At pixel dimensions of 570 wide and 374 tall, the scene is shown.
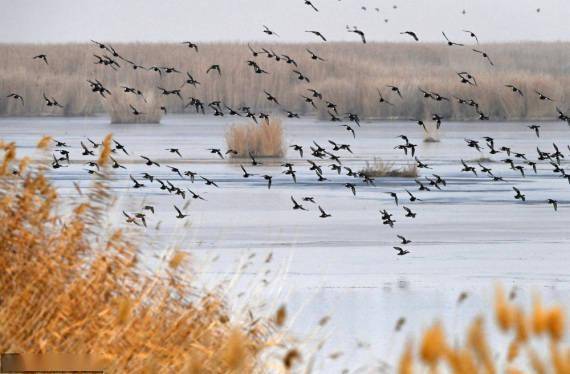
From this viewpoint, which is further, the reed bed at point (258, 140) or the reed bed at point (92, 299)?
the reed bed at point (258, 140)

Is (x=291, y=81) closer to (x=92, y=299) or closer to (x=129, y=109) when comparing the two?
(x=129, y=109)

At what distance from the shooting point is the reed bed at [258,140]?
31.5 metres

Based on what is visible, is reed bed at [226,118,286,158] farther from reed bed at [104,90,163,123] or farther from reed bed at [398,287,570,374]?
reed bed at [398,287,570,374]

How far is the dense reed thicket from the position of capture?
5041 cm

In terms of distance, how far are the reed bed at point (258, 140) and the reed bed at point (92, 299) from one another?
23.8 meters

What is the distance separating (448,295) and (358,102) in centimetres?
3962

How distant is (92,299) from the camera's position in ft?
23.3

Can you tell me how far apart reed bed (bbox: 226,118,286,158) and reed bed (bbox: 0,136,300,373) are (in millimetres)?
23753

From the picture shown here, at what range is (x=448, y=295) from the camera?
38.7 feet

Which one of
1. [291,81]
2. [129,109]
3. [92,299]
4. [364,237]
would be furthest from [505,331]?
[291,81]

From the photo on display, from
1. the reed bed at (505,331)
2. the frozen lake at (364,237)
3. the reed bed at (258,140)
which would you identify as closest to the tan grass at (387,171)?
the frozen lake at (364,237)

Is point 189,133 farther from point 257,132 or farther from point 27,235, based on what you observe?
point 27,235

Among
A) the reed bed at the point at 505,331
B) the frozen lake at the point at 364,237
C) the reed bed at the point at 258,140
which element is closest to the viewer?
the reed bed at the point at 505,331

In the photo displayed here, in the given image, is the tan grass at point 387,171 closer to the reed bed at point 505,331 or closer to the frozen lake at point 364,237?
the frozen lake at point 364,237
